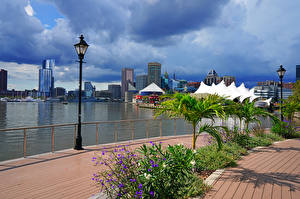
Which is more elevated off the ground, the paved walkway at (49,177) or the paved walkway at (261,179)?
the paved walkway at (261,179)

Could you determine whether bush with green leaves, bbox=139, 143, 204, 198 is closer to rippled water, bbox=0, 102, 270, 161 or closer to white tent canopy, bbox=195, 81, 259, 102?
rippled water, bbox=0, 102, 270, 161

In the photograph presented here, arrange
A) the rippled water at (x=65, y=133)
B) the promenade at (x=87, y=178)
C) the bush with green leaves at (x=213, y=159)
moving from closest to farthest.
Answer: the promenade at (x=87, y=178) < the bush with green leaves at (x=213, y=159) < the rippled water at (x=65, y=133)

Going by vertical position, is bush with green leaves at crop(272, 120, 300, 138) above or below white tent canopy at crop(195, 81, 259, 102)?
below

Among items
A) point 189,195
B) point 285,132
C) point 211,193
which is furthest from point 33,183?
point 285,132

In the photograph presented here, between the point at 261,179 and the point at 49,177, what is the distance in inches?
220

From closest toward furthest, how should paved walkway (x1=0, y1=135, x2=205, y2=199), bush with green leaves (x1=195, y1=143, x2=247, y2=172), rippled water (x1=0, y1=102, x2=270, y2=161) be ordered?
paved walkway (x1=0, y1=135, x2=205, y2=199)
bush with green leaves (x1=195, y1=143, x2=247, y2=172)
rippled water (x1=0, y1=102, x2=270, y2=161)

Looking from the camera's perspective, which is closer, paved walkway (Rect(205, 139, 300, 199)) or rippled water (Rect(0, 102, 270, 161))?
paved walkway (Rect(205, 139, 300, 199))

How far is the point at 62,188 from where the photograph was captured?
15.6 feet

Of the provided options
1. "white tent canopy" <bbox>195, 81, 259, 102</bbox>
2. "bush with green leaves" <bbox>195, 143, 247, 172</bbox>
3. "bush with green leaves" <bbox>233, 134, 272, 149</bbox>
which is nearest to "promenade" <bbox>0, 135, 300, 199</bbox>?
"bush with green leaves" <bbox>195, 143, 247, 172</bbox>

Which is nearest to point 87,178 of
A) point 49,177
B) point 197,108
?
point 49,177

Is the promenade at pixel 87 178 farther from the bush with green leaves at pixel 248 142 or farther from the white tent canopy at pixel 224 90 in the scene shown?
the white tent canopy at pixel 224 90

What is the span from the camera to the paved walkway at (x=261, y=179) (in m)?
4.08

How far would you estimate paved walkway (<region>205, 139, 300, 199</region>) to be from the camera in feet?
13.4

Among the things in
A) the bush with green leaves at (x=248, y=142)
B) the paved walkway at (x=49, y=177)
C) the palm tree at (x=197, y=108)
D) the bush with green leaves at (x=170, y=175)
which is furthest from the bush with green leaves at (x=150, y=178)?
the bush with green leaves at (x=248, y=142)
